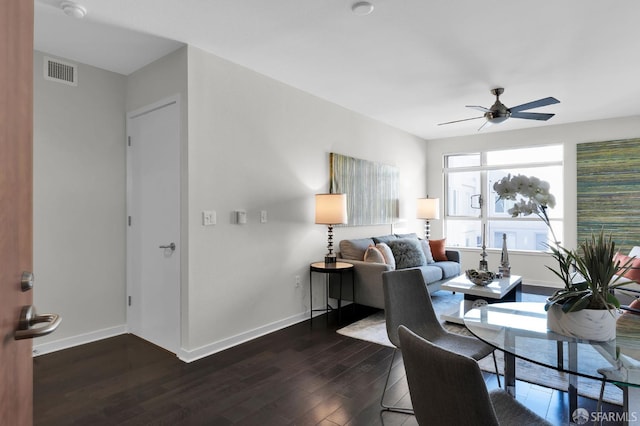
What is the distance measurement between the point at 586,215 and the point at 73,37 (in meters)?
6.85

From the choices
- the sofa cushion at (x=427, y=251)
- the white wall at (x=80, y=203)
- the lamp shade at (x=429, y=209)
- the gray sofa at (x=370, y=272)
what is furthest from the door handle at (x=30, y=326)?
the lamp shade at (x=429, y=209)

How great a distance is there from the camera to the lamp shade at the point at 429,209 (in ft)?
20.9

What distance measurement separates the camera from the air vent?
10.4 ft

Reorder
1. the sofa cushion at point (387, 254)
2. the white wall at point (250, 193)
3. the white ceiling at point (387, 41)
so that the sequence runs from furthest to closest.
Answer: the sofa cushion at point (387, 254)
the white wall at point (250, 193)
the white ceiling at point (387, 41)

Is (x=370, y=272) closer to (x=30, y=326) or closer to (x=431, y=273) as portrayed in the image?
(x=431, y=273)

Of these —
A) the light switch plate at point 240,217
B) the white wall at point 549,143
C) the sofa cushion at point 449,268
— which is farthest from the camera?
the white wall at point 549,143

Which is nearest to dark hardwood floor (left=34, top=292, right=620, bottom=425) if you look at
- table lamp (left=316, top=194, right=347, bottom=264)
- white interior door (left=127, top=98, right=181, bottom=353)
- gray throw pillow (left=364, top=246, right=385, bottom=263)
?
white interior door (left=127, top=98, right=181, bottom=353)

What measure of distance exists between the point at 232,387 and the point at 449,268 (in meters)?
3.63

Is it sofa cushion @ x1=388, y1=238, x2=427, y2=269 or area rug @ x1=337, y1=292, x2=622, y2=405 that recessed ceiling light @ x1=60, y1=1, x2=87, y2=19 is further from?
sofa cushion @ x1=388, y1=238, x2=427, y2=269

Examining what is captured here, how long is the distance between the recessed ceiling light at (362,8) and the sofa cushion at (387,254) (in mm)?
2745

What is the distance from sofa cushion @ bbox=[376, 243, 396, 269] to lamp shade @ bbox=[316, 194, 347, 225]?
779 millimetres

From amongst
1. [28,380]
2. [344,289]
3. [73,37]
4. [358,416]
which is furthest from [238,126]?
[28,380]

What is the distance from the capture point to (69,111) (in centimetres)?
329

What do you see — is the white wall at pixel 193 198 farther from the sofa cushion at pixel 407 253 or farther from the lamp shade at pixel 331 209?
the sofa cushion at pixel 407 253
